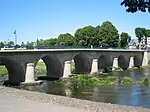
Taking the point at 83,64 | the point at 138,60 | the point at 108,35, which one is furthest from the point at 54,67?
the point at 108,35

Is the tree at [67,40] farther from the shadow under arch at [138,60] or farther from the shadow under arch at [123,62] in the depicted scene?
the shadow under arch at [123,62]

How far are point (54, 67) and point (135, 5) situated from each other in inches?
2205

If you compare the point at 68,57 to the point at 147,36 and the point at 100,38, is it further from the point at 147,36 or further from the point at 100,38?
the point at 147,36

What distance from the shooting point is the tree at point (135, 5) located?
12656 millimetres

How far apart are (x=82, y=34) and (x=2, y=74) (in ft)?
181

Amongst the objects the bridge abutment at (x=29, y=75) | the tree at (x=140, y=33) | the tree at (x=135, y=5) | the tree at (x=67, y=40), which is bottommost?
the bridge abutment at (x=29, y=75)

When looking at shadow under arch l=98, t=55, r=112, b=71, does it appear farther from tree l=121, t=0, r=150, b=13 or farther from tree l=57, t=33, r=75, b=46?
tree l=121, t=0, r=150, b=13

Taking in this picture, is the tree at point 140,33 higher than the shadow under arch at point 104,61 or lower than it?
higher

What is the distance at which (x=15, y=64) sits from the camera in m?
→ 55.3

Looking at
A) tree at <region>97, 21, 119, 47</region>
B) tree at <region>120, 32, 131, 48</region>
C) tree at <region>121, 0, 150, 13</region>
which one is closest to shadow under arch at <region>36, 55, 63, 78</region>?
tree at <region>121, 0, 150, 13</region>

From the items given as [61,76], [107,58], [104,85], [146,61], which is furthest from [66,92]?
[146,61]

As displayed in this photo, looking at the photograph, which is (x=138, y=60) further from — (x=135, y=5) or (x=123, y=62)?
(x=135, y=5)

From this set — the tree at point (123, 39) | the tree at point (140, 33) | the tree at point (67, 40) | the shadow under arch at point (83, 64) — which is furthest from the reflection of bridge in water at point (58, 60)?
the tree at point (140, 33)

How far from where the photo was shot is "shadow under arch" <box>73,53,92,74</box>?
262 feet
